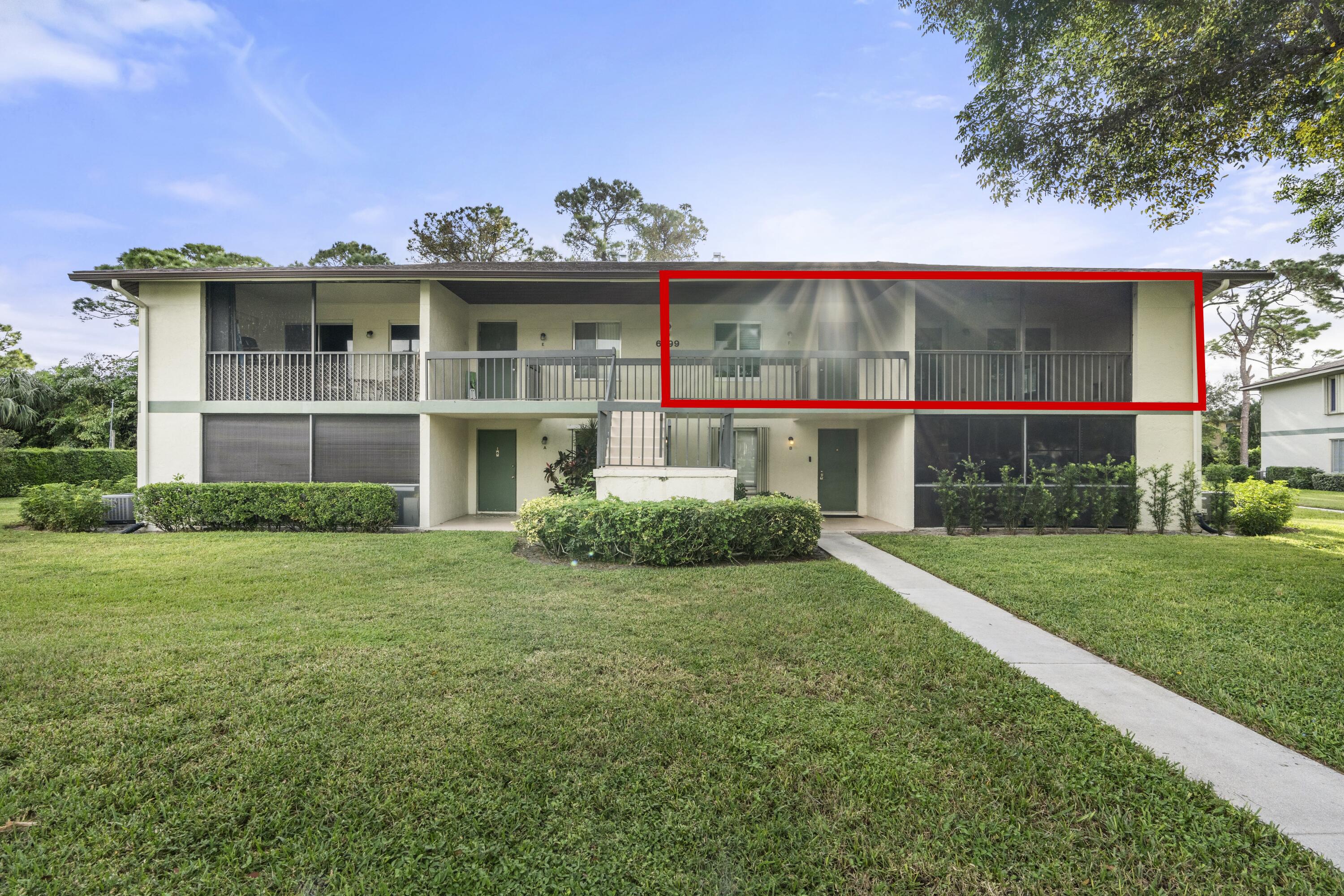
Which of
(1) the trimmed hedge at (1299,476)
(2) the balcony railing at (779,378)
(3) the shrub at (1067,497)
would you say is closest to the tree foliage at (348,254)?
(2) the balcony railing at (779,378)

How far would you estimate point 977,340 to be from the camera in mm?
12906

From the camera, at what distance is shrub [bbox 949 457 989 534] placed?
10469 mm

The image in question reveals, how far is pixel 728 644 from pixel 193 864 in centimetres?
325

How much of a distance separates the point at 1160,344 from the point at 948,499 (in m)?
5.49

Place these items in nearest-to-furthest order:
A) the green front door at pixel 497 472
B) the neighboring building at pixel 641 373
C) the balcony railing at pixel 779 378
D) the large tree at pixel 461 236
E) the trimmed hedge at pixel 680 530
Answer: the trimmed hedge at pixel 680 530 < the neighboring building at pixel 641 373 < the balcony railing at pixel 779 378 < the green front door at pixel 497 472 < the large tree at pixel 461 236

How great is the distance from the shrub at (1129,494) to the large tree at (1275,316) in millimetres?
24943

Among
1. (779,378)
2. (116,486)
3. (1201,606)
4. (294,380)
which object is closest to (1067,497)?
(1201,606)

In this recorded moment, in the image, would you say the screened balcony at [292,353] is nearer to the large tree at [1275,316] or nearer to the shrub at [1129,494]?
the shrub at [1129,494]

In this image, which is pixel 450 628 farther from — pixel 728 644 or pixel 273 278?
pixel 273 278

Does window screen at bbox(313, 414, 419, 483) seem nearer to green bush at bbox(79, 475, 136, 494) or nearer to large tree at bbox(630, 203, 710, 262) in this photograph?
green bush at bbox(79, 475, 136, 494)

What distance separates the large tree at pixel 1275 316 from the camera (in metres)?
26.9

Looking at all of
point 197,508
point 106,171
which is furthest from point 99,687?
point 106,171

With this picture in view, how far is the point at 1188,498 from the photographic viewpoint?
10.7m

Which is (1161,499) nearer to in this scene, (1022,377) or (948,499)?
(1022,377)
